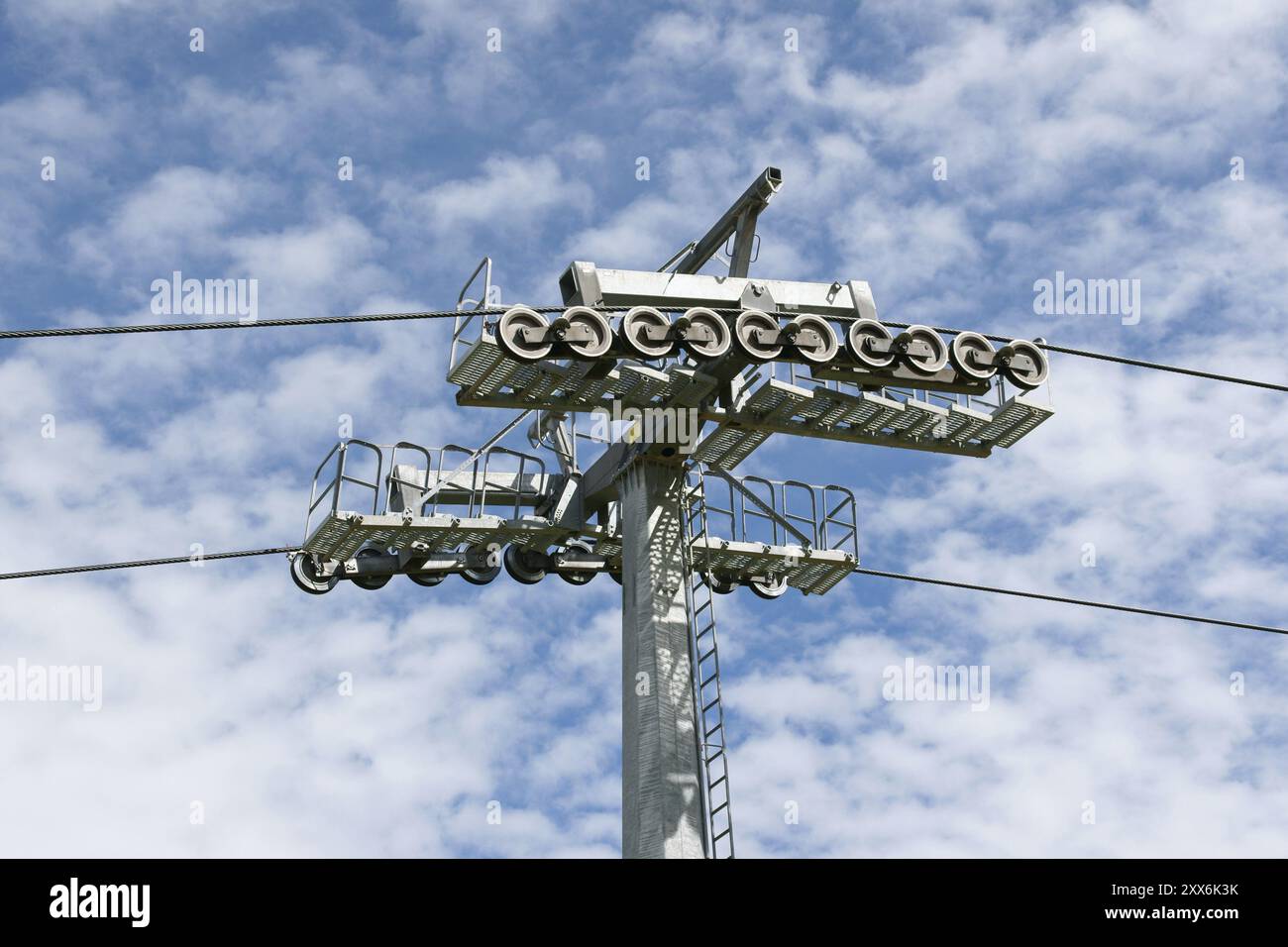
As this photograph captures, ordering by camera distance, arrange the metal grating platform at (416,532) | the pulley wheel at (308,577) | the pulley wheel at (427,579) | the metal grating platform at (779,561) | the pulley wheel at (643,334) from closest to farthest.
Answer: the pulley wheel at (643,334) < the metal grating platform at (416,532) < the metal grating platform at (779,561) < the pulley wheel at (308,577) < the pulley wheel at (427,579)

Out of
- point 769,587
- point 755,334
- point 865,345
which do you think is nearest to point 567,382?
point 755,334

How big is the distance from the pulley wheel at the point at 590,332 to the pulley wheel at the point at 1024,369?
452cm

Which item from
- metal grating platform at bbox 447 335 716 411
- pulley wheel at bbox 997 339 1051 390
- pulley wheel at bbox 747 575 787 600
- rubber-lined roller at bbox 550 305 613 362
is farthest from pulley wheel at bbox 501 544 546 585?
pulley wheel at bbox 997 339 1051 390

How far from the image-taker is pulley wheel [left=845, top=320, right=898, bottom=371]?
1891 cm

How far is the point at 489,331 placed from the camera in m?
18.1

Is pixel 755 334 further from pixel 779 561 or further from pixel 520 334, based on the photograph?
pixel 779 561

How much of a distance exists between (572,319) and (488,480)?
187 inches

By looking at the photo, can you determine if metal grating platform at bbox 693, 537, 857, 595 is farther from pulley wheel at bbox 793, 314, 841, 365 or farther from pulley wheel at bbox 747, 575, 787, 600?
pulley wheel at bbox 793, 314, 841, 365

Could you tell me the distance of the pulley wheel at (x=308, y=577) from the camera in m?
22.4

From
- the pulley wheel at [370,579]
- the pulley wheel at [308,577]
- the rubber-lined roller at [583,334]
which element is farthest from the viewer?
the pulley wheel at [370,579]

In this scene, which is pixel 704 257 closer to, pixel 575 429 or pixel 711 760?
pixel 575 429

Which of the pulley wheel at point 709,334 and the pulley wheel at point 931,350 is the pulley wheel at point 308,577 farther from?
the pulley wheel at point 931,350

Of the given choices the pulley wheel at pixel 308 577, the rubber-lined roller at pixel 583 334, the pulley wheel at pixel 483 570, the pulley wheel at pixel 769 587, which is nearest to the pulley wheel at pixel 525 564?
the pulley wheel at pixel 483 570

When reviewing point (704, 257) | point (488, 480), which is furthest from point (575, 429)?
point (704, 257)
